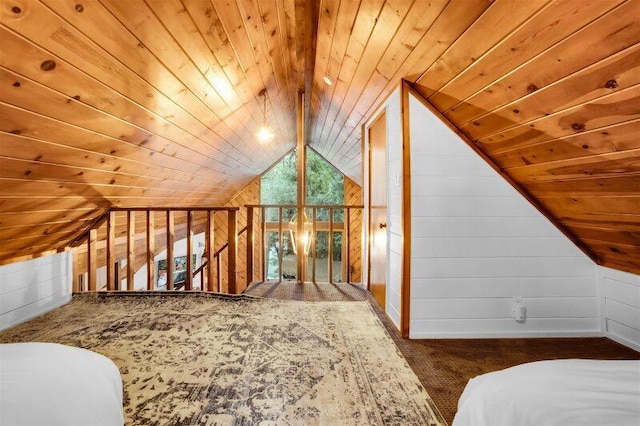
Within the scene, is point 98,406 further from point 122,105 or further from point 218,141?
point 218,141

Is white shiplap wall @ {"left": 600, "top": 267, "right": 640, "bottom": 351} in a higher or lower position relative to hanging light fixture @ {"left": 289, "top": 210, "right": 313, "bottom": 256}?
lower

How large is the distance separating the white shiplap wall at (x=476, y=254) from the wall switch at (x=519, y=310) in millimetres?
30

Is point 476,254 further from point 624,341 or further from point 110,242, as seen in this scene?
point 110,242

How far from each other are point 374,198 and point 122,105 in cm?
244

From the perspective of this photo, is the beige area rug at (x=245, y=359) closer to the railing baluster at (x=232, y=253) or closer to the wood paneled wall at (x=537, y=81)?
the railing baluster at (x=232, y=253)

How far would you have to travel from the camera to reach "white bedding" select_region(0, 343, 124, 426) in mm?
611

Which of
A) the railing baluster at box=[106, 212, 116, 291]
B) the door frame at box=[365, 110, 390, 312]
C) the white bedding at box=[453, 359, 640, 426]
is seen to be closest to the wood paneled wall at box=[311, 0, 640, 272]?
the door frame at box=[365, 110, 390, 312]

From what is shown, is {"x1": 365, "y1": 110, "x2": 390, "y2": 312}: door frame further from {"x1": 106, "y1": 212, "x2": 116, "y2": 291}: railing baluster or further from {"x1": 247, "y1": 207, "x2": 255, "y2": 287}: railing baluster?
{"x1": 106, "y1": 212, "x2": 116, "y2": 291}: railing baluster

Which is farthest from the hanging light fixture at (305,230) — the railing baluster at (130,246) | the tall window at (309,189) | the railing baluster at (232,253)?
the railing baluster at (130,246)

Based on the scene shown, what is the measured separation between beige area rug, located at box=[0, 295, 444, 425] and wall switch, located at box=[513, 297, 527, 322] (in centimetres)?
104

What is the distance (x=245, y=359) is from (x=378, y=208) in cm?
194

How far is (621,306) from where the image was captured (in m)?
2.14

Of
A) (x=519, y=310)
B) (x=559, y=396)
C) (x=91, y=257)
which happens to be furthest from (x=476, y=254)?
(x=91, y=257)

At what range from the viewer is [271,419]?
1.29 metres
